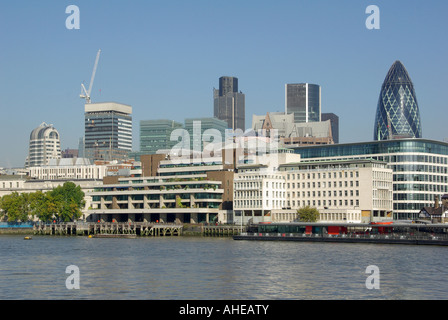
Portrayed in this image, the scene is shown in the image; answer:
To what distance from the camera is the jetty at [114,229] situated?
17675 centimetres

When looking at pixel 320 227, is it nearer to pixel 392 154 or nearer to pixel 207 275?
pixel 392 154

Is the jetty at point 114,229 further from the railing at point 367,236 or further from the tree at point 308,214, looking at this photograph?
the tree at point 308,214

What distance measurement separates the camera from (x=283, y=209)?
176 meters

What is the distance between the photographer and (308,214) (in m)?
166

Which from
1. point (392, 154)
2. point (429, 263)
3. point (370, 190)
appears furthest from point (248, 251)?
point (392, 154)

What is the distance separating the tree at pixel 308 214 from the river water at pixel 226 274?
51680 mm

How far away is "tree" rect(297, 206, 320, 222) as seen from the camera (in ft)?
543

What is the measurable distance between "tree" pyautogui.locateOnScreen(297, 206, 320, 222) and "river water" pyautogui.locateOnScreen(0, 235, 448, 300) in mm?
51680

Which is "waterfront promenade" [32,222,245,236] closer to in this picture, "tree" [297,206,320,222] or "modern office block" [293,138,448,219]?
"tree" [297,206,320,222]

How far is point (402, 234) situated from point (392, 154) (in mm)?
60872
